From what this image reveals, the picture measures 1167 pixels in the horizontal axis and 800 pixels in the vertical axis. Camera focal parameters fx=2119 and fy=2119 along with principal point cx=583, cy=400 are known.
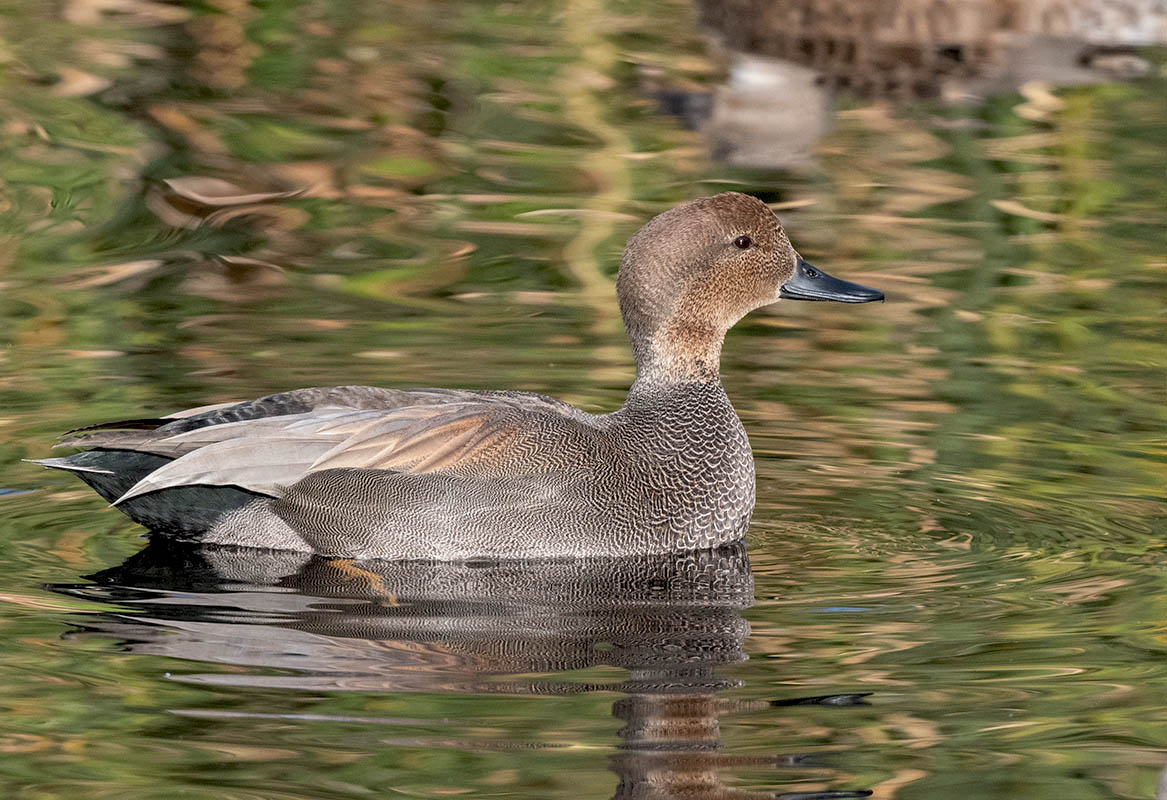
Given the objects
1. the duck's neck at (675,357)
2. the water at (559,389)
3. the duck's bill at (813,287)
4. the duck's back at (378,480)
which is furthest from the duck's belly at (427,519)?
the duck's bill at (813,287)

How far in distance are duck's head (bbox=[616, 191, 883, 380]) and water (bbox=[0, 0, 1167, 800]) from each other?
0.63m

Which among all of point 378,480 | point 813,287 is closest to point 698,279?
point 813,287

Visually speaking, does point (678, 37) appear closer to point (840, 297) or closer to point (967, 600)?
point (840, 297)

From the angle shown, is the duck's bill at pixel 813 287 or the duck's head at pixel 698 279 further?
the duck's bill at pixel 813 287

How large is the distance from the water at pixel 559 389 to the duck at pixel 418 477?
0.49ft

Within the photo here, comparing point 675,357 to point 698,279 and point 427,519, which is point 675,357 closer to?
point 698,279

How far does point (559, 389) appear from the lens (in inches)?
337

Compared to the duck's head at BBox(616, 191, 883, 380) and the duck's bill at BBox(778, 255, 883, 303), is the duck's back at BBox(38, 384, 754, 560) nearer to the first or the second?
the duck's head at BBox(616, 191, 883, 380)

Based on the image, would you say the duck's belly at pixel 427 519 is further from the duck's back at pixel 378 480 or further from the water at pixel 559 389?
the water at pixel 559 389

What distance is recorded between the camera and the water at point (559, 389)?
522 cm

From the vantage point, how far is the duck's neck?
24.6 ft

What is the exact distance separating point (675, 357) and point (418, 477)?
122cm

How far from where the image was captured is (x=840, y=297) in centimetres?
766

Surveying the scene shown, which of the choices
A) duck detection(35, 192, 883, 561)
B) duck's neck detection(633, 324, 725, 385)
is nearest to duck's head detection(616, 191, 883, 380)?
duck's neck detection(633, 324, 725, 385)
